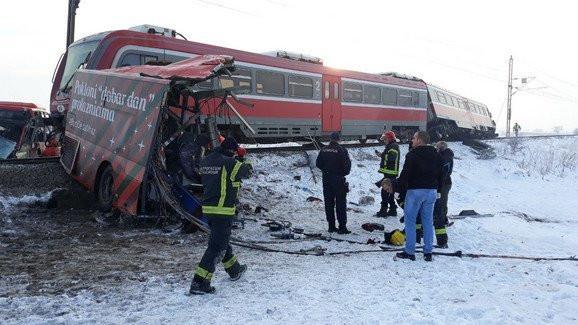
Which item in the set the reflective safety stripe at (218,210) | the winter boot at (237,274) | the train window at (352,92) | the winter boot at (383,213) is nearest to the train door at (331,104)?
the train window at (352,92)

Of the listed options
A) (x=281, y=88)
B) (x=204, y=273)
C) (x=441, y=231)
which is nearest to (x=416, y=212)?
(x=441, y=231)

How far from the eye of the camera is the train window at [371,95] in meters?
17.7

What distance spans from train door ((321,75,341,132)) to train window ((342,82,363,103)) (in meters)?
0.40

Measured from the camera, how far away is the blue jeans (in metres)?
6.03

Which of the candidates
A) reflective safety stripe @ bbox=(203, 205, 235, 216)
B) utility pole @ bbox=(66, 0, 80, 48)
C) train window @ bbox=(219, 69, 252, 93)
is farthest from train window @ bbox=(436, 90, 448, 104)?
reflective safety stripe @ bbox=(203, 205, 235, 216)

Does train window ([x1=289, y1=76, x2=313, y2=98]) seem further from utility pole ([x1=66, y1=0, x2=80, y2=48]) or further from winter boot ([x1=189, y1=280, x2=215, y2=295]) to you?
winter boot ([x1=189, y1=280, x2=215, y2=295])

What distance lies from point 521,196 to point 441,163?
38.8 feet

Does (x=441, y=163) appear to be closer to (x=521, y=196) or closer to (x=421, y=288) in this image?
(x=421, y=288)

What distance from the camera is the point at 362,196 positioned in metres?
11.9

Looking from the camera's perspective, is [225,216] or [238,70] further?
[238,70]

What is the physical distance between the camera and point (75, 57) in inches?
458

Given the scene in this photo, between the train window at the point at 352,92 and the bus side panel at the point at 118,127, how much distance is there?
31.9ft

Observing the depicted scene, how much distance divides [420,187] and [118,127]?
15.6ft

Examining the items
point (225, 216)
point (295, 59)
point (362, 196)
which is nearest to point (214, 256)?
point (225, 216)
